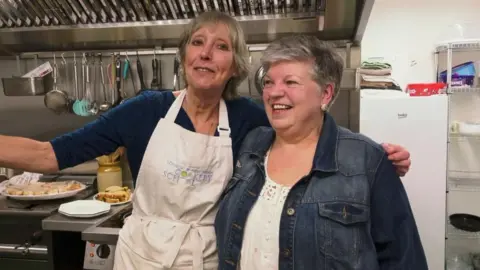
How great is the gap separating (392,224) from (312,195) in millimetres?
203

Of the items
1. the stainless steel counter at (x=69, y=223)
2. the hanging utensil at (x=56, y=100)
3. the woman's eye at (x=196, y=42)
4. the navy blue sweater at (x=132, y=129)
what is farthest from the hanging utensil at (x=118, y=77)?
the woman's eye at (x=196, y=42)

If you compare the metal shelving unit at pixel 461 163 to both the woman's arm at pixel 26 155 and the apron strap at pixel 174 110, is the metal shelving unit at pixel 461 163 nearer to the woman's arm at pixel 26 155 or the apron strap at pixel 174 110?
the apron strap at pixel 174 110

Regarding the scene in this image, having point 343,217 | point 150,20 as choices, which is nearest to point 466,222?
point 343,217

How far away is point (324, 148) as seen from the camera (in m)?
1.05

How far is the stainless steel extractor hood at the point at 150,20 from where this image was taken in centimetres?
187

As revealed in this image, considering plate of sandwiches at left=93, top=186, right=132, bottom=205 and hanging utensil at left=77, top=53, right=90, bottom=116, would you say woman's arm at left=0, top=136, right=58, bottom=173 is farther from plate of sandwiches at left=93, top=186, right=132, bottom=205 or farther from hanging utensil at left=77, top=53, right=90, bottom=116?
hanging utensil at left=77, top=53, right=90, bottom=116

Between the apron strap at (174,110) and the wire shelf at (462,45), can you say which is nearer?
the apron strap at (174,110)

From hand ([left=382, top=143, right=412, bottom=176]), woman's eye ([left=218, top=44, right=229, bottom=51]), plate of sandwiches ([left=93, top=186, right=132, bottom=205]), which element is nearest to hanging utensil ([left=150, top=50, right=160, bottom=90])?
plate of sandwiches ([left=93, top=186, right=132, bottom=205])

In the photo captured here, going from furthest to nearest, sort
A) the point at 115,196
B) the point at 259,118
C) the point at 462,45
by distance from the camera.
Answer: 1. the point at 462,45
2. the point at 115,196
3. the point at 259,118

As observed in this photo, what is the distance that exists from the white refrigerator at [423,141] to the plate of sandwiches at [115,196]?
4.03 ft

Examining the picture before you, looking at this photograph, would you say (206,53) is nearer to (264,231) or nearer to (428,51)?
(264,231)

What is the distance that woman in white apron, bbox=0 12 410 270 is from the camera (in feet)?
3.86

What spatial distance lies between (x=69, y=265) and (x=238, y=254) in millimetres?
1120

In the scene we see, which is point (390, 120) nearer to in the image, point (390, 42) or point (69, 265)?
point (390, 42)
